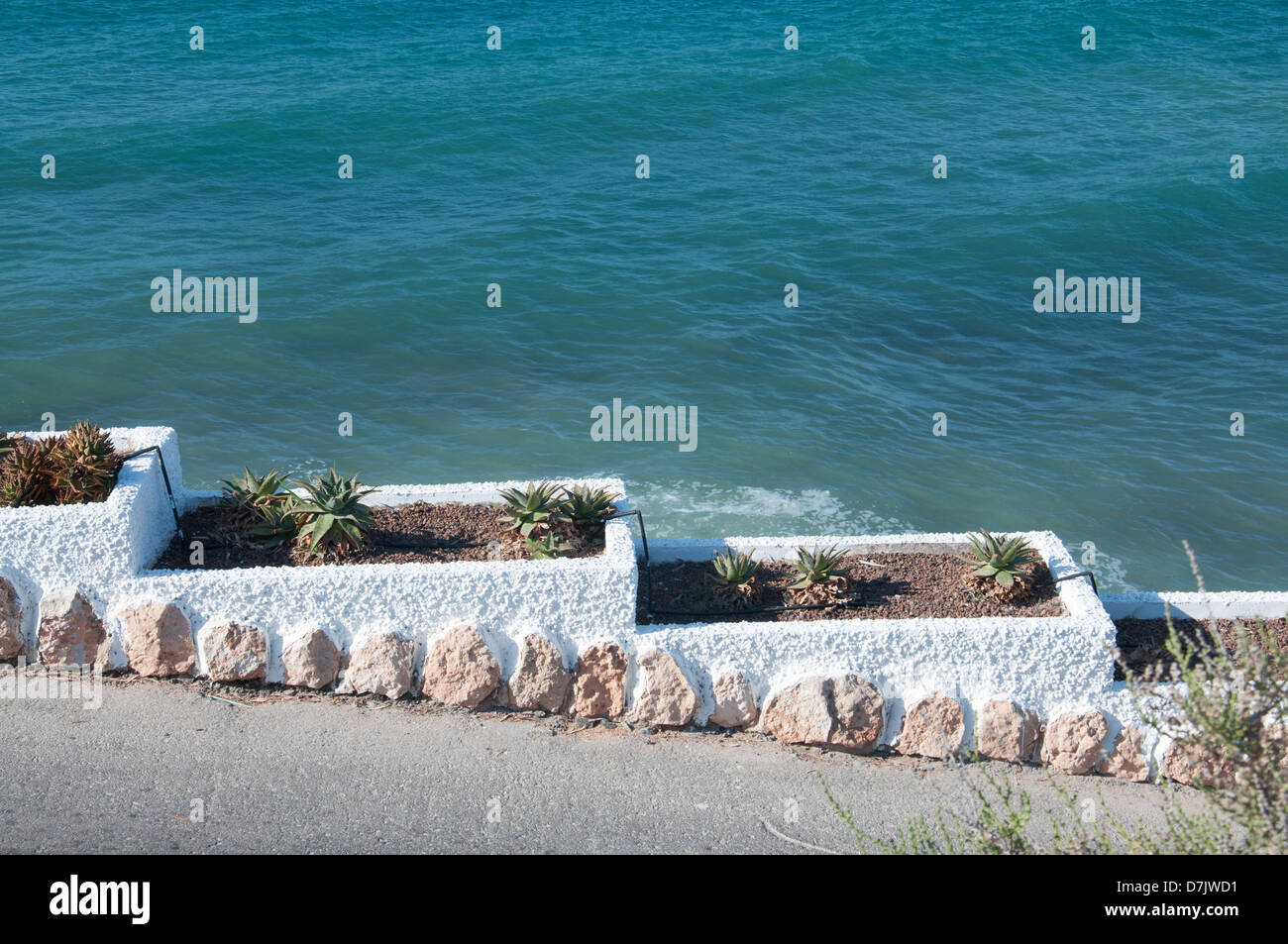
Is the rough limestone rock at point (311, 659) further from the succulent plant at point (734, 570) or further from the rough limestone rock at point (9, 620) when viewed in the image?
the succulent plant at point (734, 570)

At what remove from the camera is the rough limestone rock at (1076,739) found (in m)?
8.70

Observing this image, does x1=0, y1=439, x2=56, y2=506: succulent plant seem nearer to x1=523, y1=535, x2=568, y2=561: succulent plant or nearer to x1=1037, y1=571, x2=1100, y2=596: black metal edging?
x1=523, y1=535, x2=568, y2=561: succulent plant

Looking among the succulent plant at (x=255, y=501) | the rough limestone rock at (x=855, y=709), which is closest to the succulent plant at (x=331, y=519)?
the succulent plant at (x=255, y=501)

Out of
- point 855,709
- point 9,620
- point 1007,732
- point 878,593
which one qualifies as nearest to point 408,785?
point 855,709

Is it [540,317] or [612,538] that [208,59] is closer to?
[540,317]

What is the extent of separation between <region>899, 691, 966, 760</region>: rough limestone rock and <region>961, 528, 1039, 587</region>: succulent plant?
113 cm

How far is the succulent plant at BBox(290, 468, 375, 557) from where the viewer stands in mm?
9133

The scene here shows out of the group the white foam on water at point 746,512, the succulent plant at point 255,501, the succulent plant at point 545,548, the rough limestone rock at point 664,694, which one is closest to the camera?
the rough limestone rock at point 664,694

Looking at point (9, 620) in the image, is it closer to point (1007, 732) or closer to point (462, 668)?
point (462, 668)

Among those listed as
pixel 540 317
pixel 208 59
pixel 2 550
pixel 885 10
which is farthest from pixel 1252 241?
pixel 208 59

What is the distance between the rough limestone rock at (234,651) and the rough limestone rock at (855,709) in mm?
4201

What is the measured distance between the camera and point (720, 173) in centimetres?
2627

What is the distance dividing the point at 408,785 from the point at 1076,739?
15.8 ft

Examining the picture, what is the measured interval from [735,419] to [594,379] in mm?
2441
